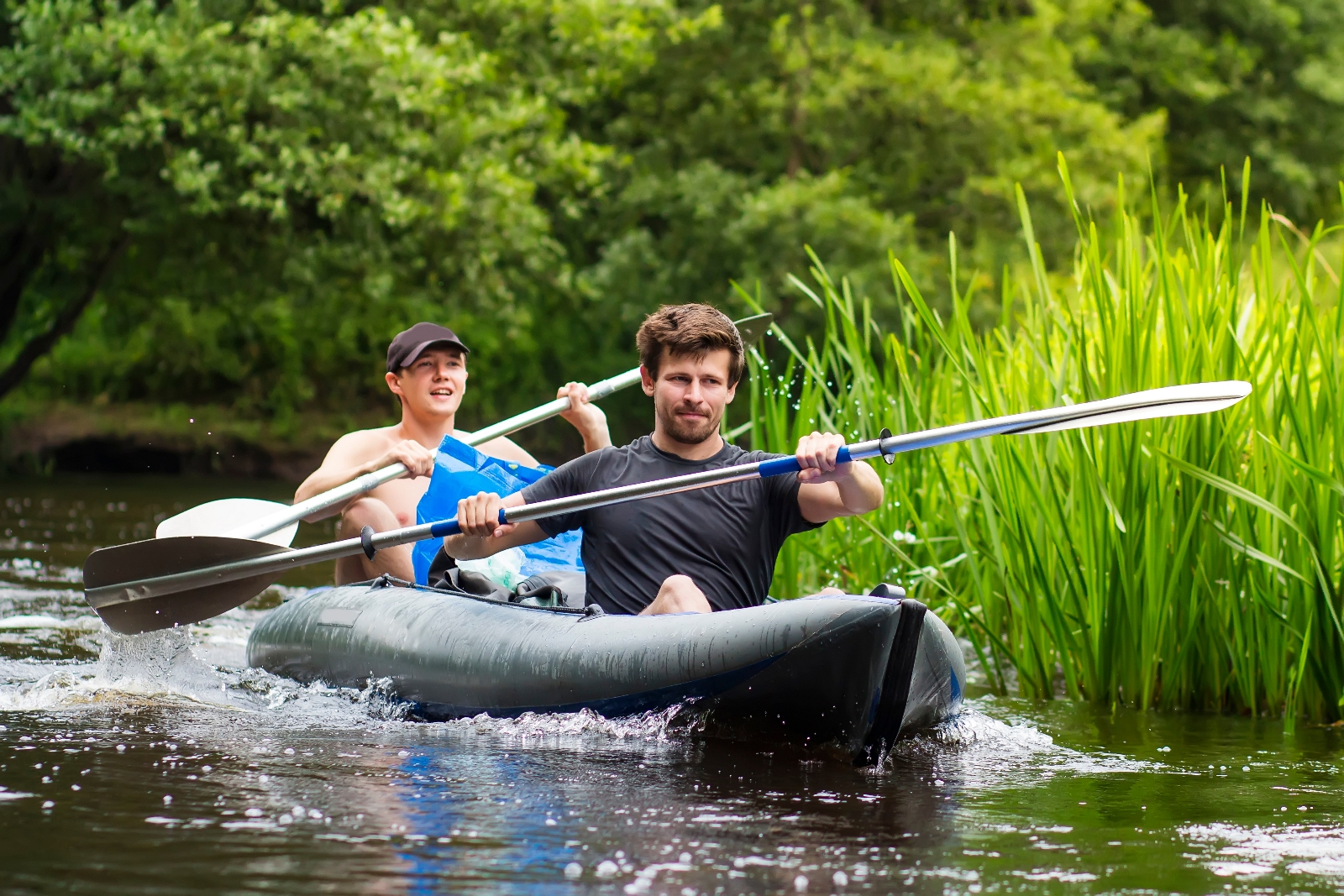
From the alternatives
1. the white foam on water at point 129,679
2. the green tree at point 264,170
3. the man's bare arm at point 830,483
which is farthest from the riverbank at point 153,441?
the man's bare arm at point 830,483

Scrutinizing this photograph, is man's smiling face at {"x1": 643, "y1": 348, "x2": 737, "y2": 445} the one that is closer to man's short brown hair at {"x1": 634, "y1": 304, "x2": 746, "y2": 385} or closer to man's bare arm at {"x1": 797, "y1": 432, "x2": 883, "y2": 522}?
man's short brown hair at {"x1": 634, "y1": 304, "x2": 746, "y2": 385}

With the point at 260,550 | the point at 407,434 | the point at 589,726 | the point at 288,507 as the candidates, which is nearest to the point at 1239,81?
the point at 407,434

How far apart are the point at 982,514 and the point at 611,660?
5.07ft

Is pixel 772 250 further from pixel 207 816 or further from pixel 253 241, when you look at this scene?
pixel 207 816

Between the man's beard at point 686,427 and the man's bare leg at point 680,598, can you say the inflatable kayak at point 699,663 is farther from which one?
the man's beard at point 686,427

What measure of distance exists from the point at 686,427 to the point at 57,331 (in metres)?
13.1

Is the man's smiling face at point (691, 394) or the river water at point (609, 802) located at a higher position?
the man's smiling face at point (691, 394)

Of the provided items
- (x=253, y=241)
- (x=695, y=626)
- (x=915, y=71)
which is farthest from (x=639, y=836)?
(x=915, y=71)

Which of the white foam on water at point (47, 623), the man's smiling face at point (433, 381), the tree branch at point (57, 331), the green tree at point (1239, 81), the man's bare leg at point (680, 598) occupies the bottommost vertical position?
the man's bare leg at point (680, 598)

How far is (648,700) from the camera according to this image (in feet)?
12.3

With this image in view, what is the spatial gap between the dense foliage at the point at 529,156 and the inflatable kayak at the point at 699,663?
305 inches

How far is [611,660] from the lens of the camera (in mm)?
3752

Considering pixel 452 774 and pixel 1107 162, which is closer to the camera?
pixel 452 774

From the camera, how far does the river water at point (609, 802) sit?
2.64 metres
